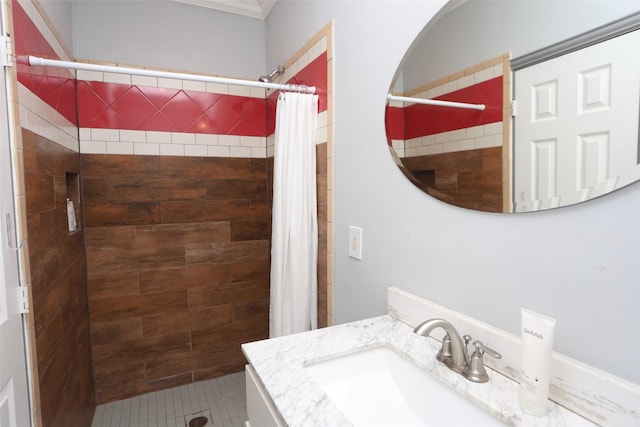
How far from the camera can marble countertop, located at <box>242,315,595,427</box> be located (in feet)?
2.28

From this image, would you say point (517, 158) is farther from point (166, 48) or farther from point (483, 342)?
point (166, 48)

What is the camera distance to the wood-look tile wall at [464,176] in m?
0.88

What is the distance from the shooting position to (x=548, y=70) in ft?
2.43

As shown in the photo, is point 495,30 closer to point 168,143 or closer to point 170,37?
point 168,143

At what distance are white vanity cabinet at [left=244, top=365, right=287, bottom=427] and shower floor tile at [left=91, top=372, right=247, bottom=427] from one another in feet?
4.16

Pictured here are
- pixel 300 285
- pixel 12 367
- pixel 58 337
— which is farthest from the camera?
pixel 300 285

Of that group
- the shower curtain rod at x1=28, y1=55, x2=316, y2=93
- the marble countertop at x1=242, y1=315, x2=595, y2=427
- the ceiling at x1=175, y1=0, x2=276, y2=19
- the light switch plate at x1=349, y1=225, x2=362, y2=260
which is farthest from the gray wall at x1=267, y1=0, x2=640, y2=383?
the ceiling at x1=175, y1=0, x2=276, y2=19

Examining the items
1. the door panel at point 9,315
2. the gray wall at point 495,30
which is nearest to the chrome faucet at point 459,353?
the gray wall at point 495,30

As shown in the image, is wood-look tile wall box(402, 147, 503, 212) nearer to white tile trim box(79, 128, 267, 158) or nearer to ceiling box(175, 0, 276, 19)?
white tile trim box(79, 128, 267, 158)

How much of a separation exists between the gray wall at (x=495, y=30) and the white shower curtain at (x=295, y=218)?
69 cm

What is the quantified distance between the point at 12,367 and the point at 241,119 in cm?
189

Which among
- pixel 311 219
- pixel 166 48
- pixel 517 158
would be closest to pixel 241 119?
pixel 166 48

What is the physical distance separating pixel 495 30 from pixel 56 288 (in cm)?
193

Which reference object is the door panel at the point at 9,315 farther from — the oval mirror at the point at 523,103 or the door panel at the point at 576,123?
the door panel at the point at 576,123
